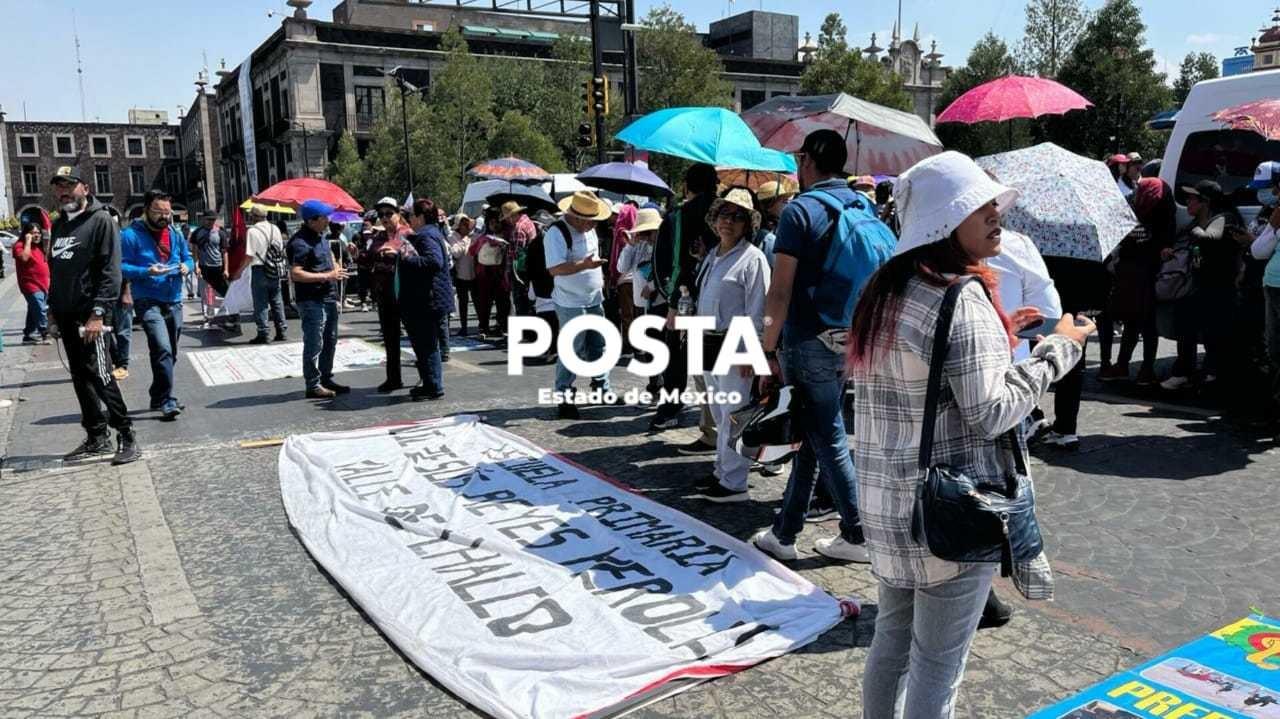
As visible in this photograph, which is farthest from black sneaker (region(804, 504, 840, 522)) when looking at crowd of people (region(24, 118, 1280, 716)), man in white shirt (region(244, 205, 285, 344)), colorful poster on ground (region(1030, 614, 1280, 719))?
man in white shirt (region(244, 205, 285, 344))

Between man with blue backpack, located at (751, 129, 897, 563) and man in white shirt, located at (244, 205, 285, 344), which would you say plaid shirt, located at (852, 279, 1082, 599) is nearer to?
man with blue backpack, located at (751, 129, 897, 563)

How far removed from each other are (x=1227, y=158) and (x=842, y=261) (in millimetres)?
6621

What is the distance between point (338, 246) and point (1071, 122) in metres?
29.4

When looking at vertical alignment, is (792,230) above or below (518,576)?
above

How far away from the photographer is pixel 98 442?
268 inches

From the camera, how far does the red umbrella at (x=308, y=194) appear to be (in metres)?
12.7

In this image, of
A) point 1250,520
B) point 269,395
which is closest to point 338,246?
point 269,395

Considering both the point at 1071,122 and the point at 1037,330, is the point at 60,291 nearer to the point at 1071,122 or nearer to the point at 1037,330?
the point at 1037,330

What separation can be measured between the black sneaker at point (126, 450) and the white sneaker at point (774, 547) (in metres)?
4.81

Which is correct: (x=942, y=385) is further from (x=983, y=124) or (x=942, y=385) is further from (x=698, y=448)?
(x=983, y=124)

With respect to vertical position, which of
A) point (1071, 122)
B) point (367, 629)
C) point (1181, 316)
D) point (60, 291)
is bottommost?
point (367, 629)

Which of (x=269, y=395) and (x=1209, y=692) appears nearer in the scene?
(x=1209, y=692)

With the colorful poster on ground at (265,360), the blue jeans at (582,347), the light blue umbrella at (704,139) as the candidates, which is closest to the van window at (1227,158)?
the light blue umbrella at (704,139)

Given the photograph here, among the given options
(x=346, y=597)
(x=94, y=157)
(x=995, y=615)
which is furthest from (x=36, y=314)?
(x=94, y=157)
